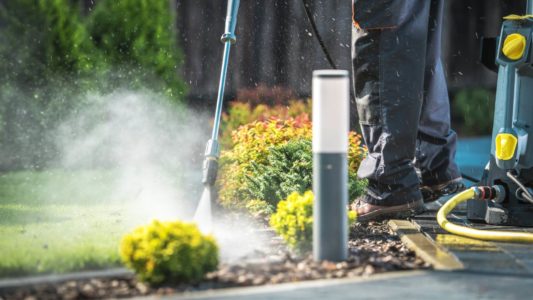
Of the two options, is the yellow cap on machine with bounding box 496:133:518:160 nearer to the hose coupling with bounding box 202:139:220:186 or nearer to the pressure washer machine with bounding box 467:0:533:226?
the pressure washer machine with bounding box 467:0:533:226

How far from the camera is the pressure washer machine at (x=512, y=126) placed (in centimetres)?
488

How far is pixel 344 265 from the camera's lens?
3855 mm

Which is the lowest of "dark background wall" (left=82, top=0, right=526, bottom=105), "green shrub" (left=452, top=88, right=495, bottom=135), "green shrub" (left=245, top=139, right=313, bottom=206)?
"green shrub" (left=245, top=139, right=313, bottom=206)

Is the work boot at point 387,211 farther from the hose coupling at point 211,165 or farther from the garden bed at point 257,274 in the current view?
the hose coupling at point 211,165

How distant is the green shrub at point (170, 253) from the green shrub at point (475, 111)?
7.28 metres

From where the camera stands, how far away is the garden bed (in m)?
3.51

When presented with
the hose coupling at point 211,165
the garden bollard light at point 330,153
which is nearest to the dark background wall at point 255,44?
the hose coupling at point 211,165

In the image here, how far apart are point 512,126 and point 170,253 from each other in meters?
2.06

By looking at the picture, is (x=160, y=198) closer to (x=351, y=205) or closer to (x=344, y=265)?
(x=351, y=205)

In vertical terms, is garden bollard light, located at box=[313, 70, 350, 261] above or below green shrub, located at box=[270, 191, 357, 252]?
above

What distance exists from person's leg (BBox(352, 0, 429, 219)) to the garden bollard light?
3.99 feet

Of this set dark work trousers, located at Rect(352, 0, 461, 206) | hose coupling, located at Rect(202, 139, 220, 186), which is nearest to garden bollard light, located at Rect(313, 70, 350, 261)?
hose coupling, located at Rect(202, 139, 220, 186)

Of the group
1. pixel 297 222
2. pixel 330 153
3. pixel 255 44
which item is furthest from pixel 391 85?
pixel 255 44

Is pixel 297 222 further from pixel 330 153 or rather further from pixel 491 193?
pixel 491 193
